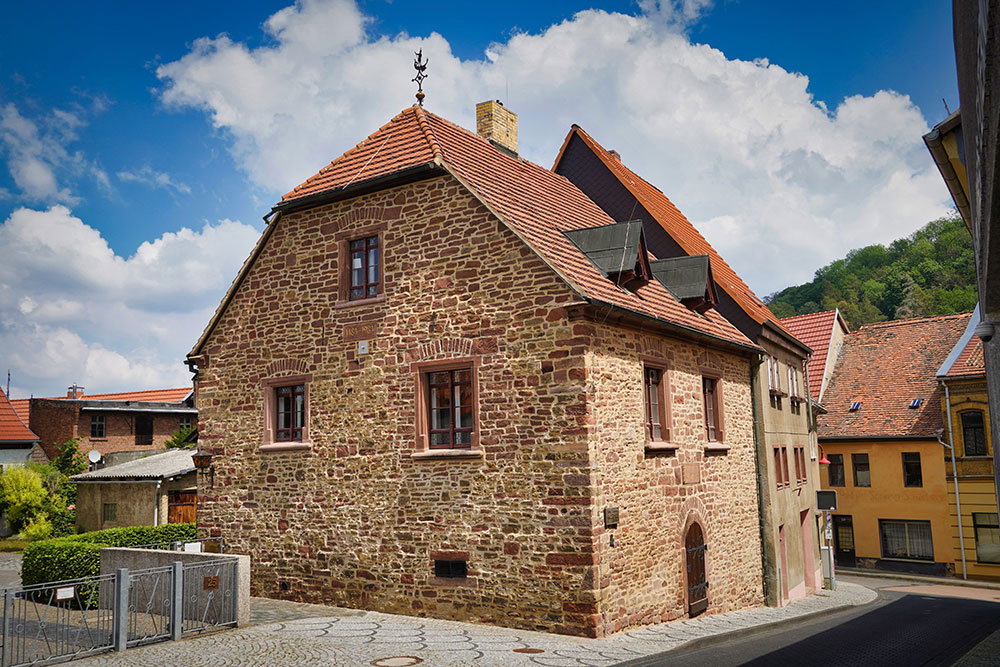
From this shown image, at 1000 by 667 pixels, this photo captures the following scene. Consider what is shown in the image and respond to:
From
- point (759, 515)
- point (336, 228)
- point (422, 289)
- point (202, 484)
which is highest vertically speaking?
point (336, 228)

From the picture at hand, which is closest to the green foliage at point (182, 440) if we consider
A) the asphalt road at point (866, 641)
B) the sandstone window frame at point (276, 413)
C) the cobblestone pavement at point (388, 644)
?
the sandstone window frame at point (276, 413)

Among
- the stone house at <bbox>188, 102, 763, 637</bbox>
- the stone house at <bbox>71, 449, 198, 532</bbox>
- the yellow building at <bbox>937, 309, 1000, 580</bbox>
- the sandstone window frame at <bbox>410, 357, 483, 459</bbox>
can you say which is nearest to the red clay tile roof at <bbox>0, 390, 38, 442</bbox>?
the stone house at <bbox>71, 449, 198, 532</bbox>

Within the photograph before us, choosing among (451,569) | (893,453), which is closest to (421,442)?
(451,569)

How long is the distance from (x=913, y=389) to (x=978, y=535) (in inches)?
256

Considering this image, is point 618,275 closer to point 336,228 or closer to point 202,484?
point 336,228

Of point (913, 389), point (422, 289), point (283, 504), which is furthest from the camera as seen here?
point (913, 389)

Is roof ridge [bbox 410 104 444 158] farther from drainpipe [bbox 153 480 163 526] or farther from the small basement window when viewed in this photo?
drainpipe [bbox 153 480 163 526]

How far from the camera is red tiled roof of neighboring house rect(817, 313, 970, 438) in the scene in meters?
32.6

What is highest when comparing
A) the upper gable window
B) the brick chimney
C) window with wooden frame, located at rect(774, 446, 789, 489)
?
the brick chimney

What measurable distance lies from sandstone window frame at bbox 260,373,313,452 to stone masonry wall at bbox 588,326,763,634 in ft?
19.6

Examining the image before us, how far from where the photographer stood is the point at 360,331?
14.8 meters

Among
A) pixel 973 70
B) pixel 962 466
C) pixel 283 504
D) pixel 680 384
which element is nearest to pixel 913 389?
pixel 962 466

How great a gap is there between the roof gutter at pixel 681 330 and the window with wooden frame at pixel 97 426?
33.0 m

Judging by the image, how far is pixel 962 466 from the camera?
3020 cm
